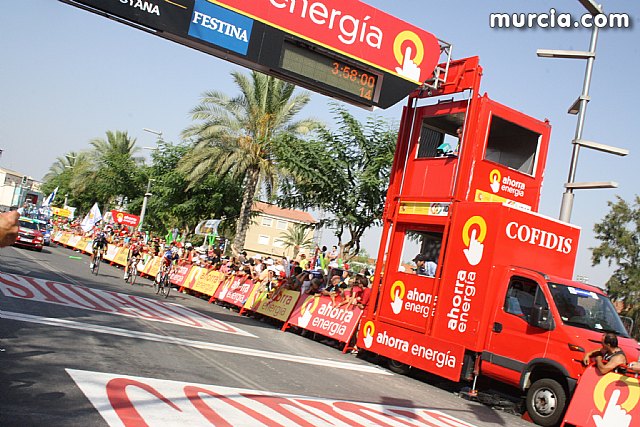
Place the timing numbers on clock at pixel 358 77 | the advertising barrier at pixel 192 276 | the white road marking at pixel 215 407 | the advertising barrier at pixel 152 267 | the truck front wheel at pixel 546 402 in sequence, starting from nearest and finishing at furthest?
the white road marking at pixel 215 407, the truck front wheel at pixel 546 402, the timing numbers on clock at pixel 358 77, the advertising barrier at pixel 192 276, the advertising barrier at pixel 152 267

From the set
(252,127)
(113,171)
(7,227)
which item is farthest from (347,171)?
(113,171)

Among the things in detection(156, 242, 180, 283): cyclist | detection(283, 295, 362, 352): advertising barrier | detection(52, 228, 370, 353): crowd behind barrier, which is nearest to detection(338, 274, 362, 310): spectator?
detection(52, 228, 370, 353): crowd behind barrier

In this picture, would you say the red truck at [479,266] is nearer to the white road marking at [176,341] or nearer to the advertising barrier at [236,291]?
the white road marking at [176,341]

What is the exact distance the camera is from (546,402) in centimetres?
1029

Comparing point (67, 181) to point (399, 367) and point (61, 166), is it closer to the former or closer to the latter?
point (61, 166)

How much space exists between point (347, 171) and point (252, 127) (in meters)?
5.80

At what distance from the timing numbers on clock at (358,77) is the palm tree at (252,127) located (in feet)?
52.1

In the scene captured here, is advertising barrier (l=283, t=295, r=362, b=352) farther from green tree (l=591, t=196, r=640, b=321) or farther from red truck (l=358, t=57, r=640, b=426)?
green tree (l=591, t=196, r=640, b=321)

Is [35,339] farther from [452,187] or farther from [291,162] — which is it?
[291,162]

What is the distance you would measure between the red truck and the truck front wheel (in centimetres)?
2

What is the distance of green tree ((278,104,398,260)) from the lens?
27297mm

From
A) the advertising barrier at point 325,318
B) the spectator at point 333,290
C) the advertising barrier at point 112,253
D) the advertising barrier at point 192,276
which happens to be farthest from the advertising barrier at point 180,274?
the spectator at point 333,290

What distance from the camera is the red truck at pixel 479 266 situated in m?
10.8

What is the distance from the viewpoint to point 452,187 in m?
13.4
